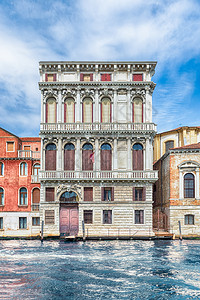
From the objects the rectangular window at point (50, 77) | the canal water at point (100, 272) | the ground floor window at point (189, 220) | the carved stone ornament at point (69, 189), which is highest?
the rectangular window at point (50, 77)

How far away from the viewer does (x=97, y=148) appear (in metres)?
32.1

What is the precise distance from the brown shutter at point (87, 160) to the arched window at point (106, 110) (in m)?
3.10

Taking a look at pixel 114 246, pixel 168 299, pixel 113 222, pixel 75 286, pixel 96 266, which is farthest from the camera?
pixel 113 222

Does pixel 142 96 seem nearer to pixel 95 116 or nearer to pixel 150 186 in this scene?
pixel 95 116

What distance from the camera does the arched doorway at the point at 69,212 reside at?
103 ft

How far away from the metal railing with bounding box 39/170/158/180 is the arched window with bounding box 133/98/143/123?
185 inches

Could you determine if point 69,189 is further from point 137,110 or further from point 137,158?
point 137,110

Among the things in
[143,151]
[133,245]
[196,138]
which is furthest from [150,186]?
[196,138]

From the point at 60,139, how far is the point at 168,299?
21.2 m

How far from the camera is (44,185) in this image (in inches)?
1252

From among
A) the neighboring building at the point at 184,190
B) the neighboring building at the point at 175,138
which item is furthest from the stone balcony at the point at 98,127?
the neighboring building at the point at 175,138

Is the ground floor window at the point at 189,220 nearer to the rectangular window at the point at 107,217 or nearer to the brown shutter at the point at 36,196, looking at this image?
the rectangular window at the point at 107,217

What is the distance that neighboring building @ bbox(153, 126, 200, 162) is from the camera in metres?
41.1

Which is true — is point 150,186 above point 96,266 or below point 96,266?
above
